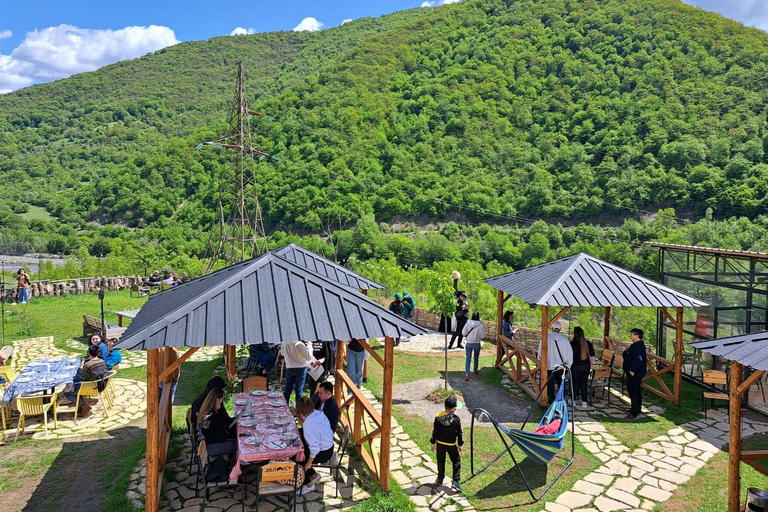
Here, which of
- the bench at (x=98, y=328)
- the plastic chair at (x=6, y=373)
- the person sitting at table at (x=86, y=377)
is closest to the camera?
the person sitting at table at (x=86, y=377)

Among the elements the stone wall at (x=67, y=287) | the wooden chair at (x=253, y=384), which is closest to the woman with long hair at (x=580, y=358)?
the wooden chair at (x=253, y=384)

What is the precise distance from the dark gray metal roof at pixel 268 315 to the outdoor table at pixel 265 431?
1.19 m

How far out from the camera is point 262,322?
194 inches

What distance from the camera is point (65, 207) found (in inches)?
2072

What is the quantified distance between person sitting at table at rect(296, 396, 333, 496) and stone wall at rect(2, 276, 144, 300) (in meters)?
17.3

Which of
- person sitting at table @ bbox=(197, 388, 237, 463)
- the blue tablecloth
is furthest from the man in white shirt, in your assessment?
the blue tablecloth

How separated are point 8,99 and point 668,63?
105587 millimetres

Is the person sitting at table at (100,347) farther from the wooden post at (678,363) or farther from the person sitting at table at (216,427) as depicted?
the wooden post at (678,363)

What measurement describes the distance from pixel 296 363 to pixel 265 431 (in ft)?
6.58

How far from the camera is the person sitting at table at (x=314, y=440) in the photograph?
202 inches

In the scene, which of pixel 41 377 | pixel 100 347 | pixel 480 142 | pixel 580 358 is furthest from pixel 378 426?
pixel 480 142

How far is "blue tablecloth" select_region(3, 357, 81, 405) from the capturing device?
712 centimetres

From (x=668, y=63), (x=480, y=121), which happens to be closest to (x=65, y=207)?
(x=480, y=121)

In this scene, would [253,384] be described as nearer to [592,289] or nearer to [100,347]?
[100,347]
